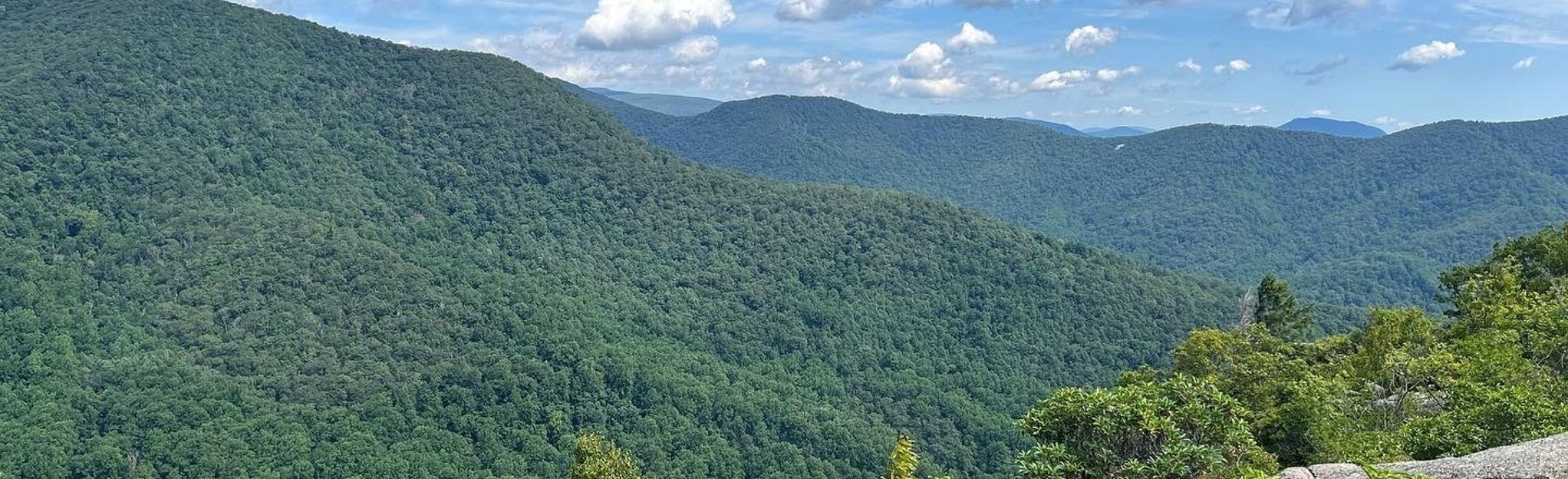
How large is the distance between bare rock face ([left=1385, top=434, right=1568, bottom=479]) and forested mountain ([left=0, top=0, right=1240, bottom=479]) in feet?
225

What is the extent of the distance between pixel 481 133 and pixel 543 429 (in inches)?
3013

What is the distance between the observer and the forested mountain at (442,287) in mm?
78562

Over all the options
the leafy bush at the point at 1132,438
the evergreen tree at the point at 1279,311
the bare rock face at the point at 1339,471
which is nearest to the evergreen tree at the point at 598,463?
the leafy bush at the point at 1132,438

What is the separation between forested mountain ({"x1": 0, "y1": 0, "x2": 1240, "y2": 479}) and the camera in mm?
78562

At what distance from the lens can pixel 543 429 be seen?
82562 millimetres

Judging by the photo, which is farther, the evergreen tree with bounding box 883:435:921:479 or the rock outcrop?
Answer: the evergreen tree with bounding box 883:435:921:479

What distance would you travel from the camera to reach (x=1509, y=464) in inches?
600

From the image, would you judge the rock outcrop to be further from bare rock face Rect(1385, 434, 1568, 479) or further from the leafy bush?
the leafy bush

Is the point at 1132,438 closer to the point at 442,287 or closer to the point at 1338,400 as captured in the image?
the point at 1338,400

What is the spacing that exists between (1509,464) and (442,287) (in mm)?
101788

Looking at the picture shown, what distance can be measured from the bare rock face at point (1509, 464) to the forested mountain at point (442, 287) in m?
68.6

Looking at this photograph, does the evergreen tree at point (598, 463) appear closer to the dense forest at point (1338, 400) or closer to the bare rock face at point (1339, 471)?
the dense forest at point (1338, 400)

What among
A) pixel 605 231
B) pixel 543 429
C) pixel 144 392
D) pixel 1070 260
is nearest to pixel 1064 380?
pixel 1070 260

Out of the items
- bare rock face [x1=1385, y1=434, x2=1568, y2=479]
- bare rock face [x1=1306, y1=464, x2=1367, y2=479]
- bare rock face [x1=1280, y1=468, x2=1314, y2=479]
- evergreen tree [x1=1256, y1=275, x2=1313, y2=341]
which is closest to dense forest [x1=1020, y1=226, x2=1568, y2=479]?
bare rock face [x1=1385, y1=434, x2=1568, y2=479]
